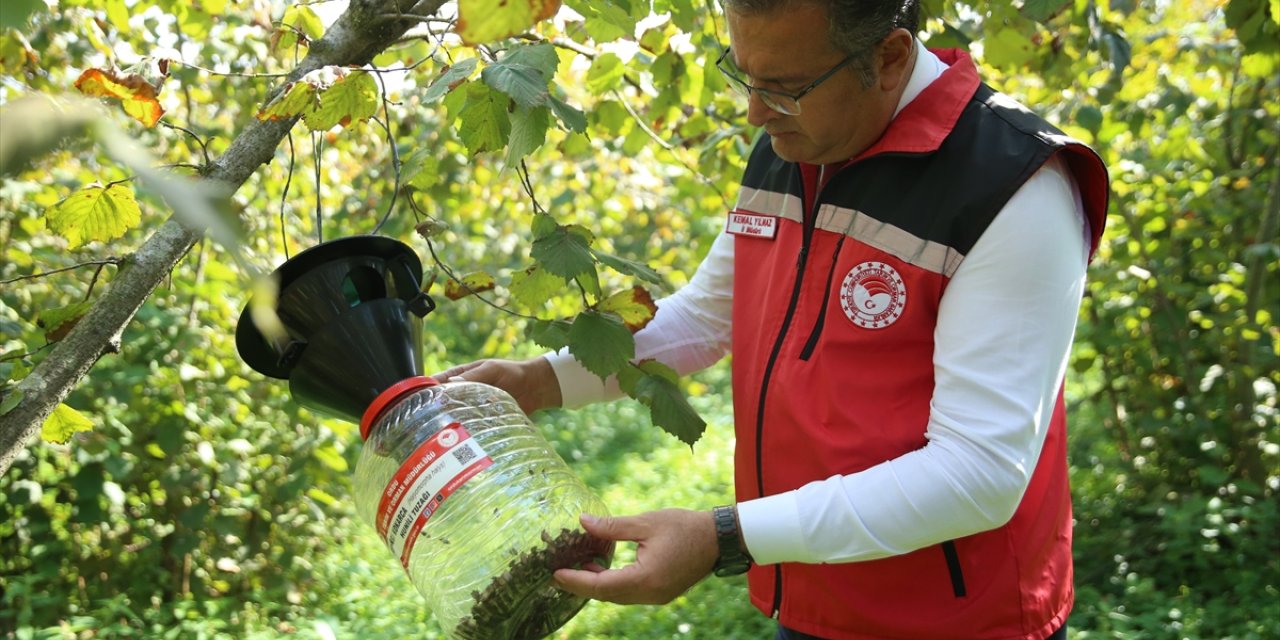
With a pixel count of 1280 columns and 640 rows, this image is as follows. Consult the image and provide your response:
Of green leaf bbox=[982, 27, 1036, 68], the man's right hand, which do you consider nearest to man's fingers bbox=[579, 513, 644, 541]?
the man's right hand

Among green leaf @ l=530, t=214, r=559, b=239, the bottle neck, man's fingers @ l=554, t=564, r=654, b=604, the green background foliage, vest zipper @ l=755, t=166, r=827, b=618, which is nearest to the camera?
man's fingers @ l=554, t=564, r=654, b=604

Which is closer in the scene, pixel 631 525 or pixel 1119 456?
pixel 631 525

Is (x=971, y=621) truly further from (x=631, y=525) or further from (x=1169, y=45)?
(x=1169, y=45)

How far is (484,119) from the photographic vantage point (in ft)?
4.75

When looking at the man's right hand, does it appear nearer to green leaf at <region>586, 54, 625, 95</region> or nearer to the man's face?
the man's face

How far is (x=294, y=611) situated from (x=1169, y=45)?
14.8 feet

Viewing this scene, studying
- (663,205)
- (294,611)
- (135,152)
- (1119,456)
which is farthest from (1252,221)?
(135,152)

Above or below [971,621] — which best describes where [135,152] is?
above

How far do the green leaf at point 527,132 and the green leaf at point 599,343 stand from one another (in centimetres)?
31

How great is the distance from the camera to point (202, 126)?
4.24 m

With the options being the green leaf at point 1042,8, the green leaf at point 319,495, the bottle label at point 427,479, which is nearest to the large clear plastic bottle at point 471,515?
the bottle label at point 427,479

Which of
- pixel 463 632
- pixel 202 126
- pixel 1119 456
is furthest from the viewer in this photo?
pixel 1119 456

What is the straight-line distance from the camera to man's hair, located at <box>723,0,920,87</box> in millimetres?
1526

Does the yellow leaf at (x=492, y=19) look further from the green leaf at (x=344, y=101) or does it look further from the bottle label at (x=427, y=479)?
the bottle label at (x=427, y=479)
